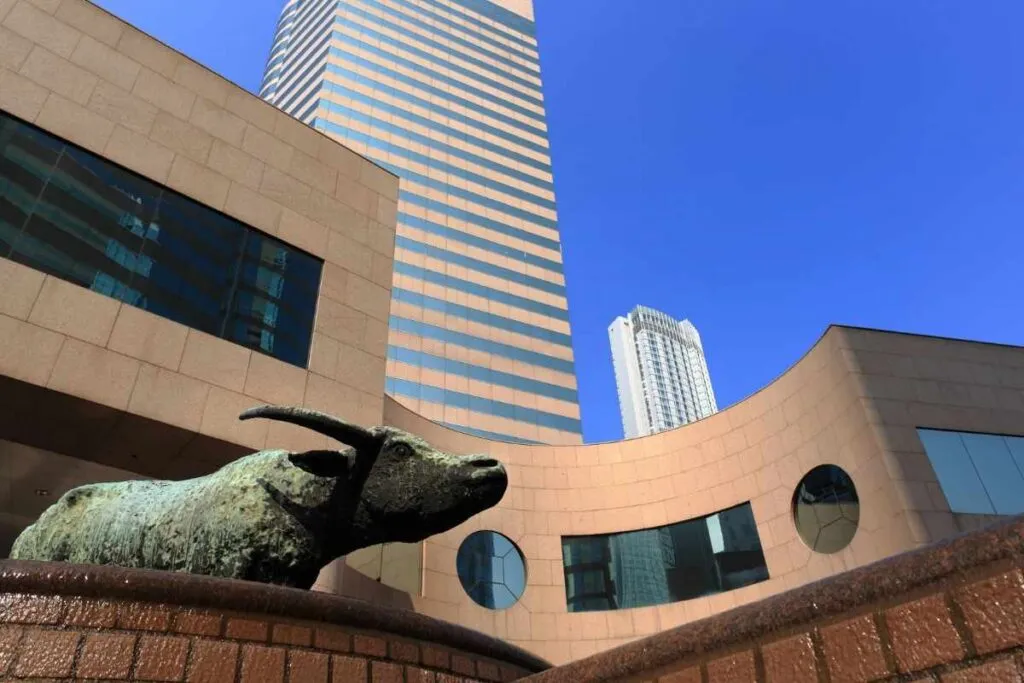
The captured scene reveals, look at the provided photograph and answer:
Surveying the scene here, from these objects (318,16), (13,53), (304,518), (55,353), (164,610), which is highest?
(318,16)

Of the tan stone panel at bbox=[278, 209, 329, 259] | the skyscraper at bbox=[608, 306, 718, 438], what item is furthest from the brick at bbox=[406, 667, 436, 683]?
the skyscraper at bbox=[608, 306, 718, 438]

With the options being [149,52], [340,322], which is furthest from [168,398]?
[149,52]

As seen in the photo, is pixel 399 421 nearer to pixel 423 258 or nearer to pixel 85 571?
pixel 85 571

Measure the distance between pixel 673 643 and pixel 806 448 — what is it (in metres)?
17.4

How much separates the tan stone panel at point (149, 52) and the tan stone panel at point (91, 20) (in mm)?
156

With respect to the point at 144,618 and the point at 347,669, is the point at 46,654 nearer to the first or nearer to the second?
the point at 144,618

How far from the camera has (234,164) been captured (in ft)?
49.6

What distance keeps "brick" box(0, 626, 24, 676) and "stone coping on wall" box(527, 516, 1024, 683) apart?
3.57m

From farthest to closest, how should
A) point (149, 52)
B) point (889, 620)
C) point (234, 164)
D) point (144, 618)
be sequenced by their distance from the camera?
point (234, 164)
point (149, 52)
point (144, 618)
point (889, 620)

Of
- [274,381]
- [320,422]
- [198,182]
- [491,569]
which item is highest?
[198,182]

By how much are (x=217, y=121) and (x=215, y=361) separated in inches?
232

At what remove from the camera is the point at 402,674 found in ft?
16.5

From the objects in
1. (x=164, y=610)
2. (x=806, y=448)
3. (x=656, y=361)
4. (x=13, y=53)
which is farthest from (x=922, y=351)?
(x=656, y=361)

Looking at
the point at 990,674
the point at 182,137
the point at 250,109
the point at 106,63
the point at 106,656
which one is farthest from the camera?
the point at 250,109
